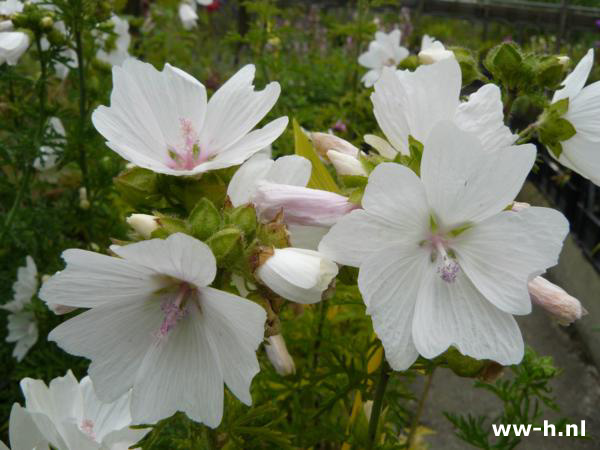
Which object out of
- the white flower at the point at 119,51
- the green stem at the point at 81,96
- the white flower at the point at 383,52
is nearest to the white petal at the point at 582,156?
the green stem at the point at 81,96

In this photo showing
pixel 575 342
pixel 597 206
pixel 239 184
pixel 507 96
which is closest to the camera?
pixel 239 184

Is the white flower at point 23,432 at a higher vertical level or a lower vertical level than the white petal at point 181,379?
lower

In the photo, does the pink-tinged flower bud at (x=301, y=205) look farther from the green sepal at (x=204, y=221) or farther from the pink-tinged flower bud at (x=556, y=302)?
the pink-tinged flower bud at (x=556, y=302)

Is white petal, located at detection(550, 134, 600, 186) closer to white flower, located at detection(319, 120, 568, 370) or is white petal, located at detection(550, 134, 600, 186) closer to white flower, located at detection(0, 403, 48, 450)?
white flower, located at detection(319, 120, 568, 370)

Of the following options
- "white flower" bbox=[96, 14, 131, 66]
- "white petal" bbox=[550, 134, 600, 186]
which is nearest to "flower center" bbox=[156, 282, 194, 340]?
"white petal" bbox=[550, 134, 600, 186]

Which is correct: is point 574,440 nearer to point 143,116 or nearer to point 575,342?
point 575,342

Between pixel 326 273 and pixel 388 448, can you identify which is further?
pixel 388 448

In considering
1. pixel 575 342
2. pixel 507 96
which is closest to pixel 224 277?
pixel 507 96
